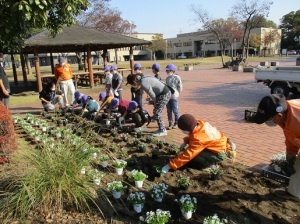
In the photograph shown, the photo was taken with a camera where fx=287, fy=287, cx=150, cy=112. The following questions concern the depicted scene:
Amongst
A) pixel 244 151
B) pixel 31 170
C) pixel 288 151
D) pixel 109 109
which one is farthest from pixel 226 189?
pixel 109 109

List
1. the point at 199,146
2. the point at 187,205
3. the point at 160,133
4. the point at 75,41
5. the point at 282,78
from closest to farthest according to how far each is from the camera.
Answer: the point at 187,205
the point at 199,146
the point at 160,133
the point at 282,78
the point at 75,41

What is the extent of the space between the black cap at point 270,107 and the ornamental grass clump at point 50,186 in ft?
6.01

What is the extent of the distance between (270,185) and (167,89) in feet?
9.72

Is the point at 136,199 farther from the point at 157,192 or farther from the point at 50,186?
the point at 50,186

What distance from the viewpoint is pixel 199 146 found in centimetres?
367

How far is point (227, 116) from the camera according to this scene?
25.8ft

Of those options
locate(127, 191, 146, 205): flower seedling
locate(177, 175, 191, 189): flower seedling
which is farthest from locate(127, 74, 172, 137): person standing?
locate(127, 191, 146, 205): flower seedling

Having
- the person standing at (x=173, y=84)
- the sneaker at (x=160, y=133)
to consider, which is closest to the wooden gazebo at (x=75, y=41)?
the person standing at (x=173, y=84)

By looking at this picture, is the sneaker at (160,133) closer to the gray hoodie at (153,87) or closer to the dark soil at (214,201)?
the gray hoodie at (153,87)

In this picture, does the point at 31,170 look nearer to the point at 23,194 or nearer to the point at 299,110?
the point at 23,194

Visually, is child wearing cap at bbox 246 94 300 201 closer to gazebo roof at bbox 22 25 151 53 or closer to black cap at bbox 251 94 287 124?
black cap at bbox 251 94 287 124

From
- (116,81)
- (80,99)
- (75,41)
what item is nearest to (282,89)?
(116,81)

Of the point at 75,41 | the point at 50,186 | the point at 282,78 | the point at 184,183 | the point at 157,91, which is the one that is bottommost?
the point at 184,183

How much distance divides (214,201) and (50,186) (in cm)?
179
